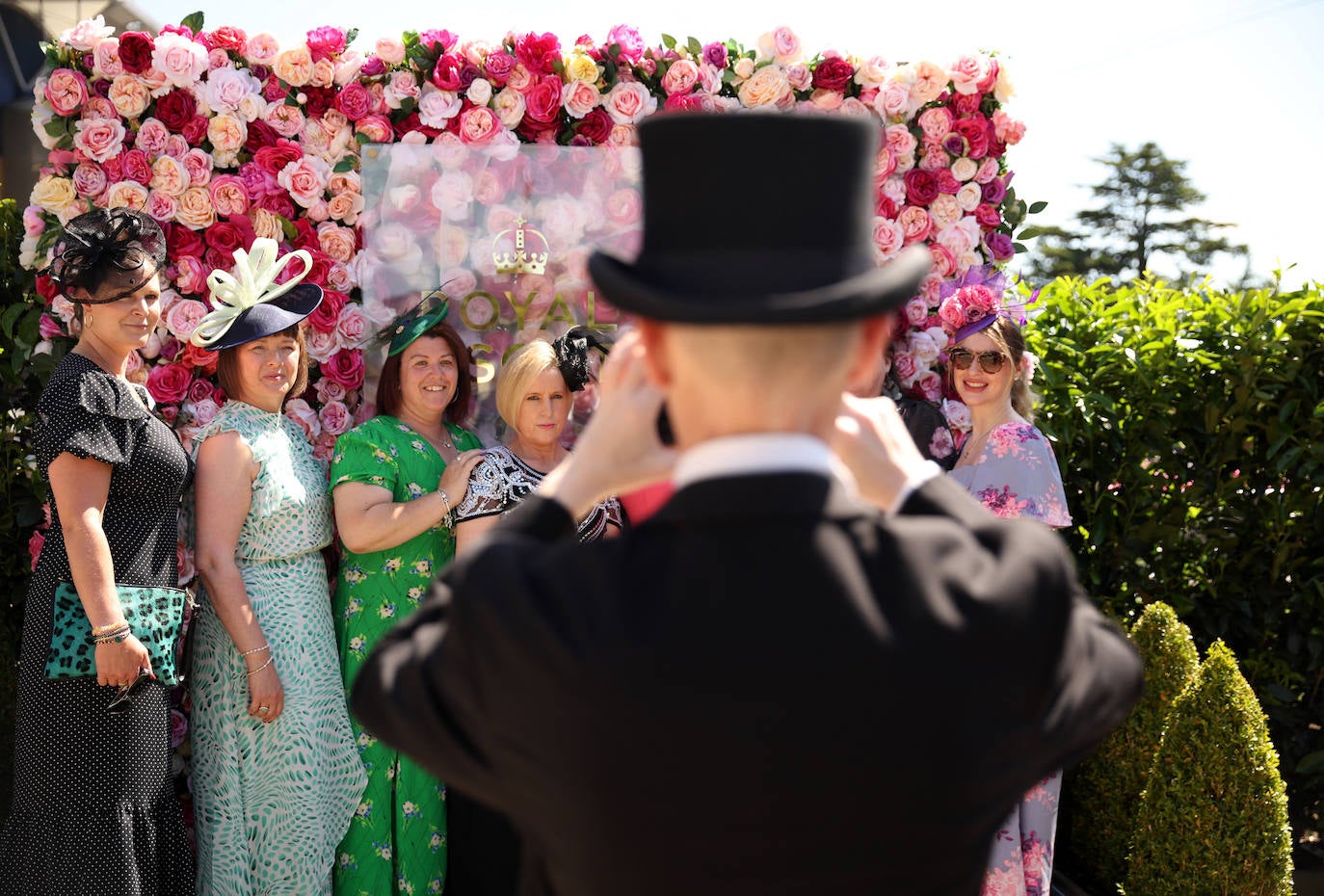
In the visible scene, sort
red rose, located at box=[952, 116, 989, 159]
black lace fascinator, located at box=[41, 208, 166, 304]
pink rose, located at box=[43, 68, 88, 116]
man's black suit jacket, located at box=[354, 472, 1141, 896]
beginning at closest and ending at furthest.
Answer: man's black suit jacket, located at box=[354, 472, 1141, 896], black lace fascinator, located at box=[41, 208, 166, 304], pink rose, located at box=[43, 68, 88, 116], red rose, located at box=[952, 116, 989, 159]

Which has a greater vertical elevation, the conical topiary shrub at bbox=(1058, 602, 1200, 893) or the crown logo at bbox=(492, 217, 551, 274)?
the crown logo at bbox=(492, 217, 551, 274)

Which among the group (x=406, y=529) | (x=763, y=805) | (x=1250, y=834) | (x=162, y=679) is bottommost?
(x=1250, y=834)

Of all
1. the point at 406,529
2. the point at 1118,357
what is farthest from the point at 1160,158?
the point at 406,529

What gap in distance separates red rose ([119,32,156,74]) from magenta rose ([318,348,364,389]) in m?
1.18

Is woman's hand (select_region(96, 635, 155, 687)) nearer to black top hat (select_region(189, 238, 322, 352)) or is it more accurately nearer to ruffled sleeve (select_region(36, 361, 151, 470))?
ruffled sleeve (select_region(36, 361, 151, 470))

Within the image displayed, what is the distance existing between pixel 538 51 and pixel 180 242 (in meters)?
1.45

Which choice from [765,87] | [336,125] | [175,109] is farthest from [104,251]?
[765,87]

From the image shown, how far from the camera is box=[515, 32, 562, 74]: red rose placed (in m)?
3.92

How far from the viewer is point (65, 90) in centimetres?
367

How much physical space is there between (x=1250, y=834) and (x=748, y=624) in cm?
313

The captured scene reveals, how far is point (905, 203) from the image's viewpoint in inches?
169

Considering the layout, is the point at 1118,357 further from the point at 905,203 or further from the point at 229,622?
the point at 229,622

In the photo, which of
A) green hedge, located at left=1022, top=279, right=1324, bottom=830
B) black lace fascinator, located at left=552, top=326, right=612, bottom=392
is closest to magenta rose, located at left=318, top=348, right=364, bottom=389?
black lace fascinator, located at left=552, top=326, right=612, bottom=392

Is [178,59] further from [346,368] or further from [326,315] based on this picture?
[346,368]
